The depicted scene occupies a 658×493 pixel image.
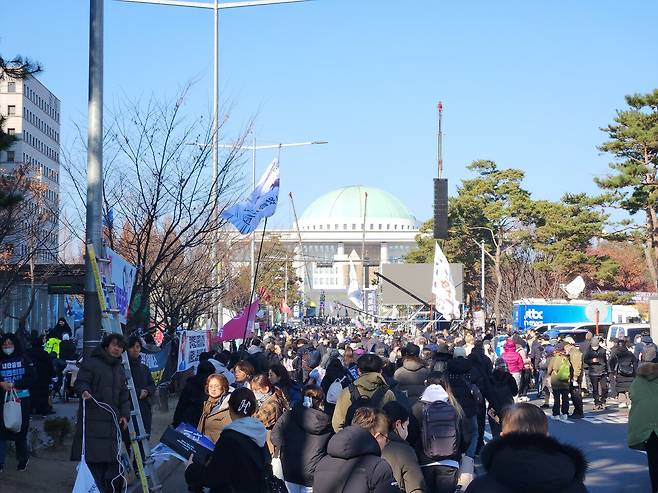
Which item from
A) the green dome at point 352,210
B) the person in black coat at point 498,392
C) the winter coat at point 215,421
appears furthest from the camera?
the green dome at point 352,210

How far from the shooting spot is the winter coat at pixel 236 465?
6691 mm

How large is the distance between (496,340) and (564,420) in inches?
528

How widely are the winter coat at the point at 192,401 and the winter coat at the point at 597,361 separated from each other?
15.5 m

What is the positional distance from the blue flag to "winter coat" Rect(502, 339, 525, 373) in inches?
249

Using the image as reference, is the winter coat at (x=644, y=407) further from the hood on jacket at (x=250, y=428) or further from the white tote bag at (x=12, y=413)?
the white tote bag at (x=12, y=413)

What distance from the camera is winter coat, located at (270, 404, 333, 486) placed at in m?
8.52

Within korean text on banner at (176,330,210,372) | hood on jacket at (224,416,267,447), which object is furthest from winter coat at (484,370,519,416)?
hood on jacket at (224,416,267,447)

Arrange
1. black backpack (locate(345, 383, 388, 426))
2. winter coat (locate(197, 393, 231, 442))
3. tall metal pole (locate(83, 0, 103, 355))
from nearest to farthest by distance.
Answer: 1. winter coat (locate(197, 393, 231, 442))
2. black backpack (locate(345, 383, 388, 426))
3. tall metal pole (locate(83, 0, 103, 355))

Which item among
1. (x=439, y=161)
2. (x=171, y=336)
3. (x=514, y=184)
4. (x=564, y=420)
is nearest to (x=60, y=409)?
(x=171, y=336)

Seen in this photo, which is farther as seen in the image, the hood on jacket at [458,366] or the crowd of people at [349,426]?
the hood on jacket at [458,366]

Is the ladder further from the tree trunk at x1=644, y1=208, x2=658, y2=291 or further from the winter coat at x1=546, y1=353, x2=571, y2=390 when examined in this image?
the tree trunk at x1=644, y1=208, x2=658, y2=291

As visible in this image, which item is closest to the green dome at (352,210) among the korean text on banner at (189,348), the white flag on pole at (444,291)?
the white flag on pole at (444,291)

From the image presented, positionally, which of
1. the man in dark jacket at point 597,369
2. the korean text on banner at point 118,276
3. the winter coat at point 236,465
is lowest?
the man in dark jacket at point 597,369

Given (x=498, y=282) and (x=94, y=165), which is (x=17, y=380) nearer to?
(x=94, y=165)
